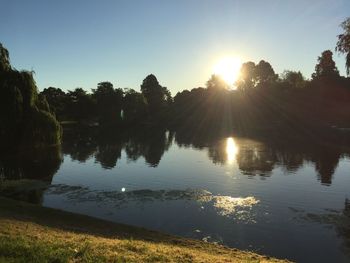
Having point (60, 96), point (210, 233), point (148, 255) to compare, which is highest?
point (60, 96)

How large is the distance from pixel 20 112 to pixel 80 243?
146 ft

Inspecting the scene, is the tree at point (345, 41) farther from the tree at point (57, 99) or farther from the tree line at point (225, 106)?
the tree at point (57, 99)

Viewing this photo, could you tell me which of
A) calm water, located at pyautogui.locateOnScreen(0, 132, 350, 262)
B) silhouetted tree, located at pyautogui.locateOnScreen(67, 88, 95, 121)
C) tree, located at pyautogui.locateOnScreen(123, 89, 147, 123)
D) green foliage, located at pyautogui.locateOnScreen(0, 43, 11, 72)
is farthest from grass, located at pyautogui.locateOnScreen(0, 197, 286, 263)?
tree, located at pyautogui.locateOnScreen(123, 89, 147, 123)

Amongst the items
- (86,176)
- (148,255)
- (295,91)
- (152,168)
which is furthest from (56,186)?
(295,91)

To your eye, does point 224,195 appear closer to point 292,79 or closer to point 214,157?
point 214,157

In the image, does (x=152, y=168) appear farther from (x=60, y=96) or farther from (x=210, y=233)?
(x=60, y=96)

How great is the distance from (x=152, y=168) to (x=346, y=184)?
23182 mm

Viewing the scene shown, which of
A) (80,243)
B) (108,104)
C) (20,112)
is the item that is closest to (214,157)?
(20,112)

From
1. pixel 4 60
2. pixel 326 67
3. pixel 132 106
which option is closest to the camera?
pixel 4 60

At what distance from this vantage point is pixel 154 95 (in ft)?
624

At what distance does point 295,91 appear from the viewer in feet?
513

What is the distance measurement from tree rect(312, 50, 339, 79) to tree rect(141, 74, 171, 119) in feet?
217

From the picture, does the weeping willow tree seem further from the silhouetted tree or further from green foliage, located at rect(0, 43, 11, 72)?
the silhouetted tree

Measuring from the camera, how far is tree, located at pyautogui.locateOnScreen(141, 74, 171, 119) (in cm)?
18701
